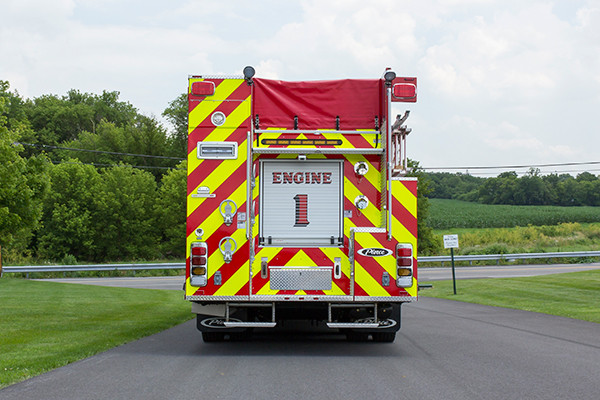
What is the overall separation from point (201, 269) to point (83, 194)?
52.0 metres

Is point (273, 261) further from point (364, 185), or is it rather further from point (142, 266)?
point (142, 266)

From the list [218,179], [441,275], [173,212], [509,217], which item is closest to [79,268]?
[173,212]

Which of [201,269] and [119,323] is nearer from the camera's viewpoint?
[201,269]

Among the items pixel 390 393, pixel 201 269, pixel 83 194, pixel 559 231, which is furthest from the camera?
pixel 559 231

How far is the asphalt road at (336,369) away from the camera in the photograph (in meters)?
6.67

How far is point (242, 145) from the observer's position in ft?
30.6

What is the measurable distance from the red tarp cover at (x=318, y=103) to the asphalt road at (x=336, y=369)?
10.2ft

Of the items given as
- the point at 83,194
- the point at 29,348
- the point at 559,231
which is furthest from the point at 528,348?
A: the point at 559,231

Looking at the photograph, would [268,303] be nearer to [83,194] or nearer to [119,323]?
[119,323]

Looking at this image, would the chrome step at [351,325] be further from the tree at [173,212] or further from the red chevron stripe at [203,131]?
the tree at [173,212]

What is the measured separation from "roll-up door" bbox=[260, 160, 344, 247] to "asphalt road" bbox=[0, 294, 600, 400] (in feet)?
5.14

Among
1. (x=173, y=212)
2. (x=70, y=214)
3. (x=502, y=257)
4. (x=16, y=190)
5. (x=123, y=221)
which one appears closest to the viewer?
(x=16, y=190)

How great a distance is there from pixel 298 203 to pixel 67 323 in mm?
6589

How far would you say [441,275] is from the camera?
36.3m
